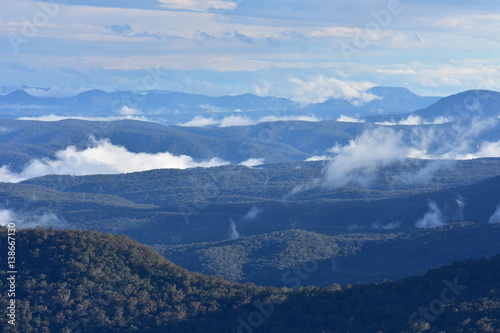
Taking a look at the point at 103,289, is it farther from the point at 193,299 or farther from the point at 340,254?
the point at 340,254

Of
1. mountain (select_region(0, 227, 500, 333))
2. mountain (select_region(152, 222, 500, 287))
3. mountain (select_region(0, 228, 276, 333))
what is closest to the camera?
mountain (select_region(0, 227, 500, 333))

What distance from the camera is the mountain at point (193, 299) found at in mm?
54469

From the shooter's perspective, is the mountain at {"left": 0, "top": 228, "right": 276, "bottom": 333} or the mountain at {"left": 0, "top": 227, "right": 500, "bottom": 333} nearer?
the mountain at {"left": 0, "top": 227, "right": 500, "bottom": 333}

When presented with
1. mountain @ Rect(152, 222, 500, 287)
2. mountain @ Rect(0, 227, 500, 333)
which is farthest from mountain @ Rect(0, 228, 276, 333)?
mountain @ Rect(152, 222, 500, 287)

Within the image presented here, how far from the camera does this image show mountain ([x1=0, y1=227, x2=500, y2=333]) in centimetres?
5447

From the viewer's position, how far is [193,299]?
201 ft

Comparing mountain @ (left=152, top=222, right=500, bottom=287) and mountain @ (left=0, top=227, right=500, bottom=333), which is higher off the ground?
mountain @ (left=152, top=222, right=500, bottom=287)

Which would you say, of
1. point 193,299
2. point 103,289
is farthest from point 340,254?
point 103,289

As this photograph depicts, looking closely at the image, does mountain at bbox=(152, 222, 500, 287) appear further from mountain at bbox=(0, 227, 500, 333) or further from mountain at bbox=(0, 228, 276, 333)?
mountain at bbox=(0, 228, 276, 333)

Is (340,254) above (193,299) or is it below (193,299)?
above

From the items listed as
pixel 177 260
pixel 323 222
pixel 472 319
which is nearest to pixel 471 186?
pixel 323 222

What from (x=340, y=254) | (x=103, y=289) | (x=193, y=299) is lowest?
(x=193, y=299)

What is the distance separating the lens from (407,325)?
168 ft

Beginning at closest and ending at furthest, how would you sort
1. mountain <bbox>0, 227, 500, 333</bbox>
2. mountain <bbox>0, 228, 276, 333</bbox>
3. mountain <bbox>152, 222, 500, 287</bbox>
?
mountain <bbox>0, 227, 500, 333</bbox> < mountain <bbox>0, 228, 276, 333</bbox> < mountain <bbox>152, 222, 500, 287</bbox>
